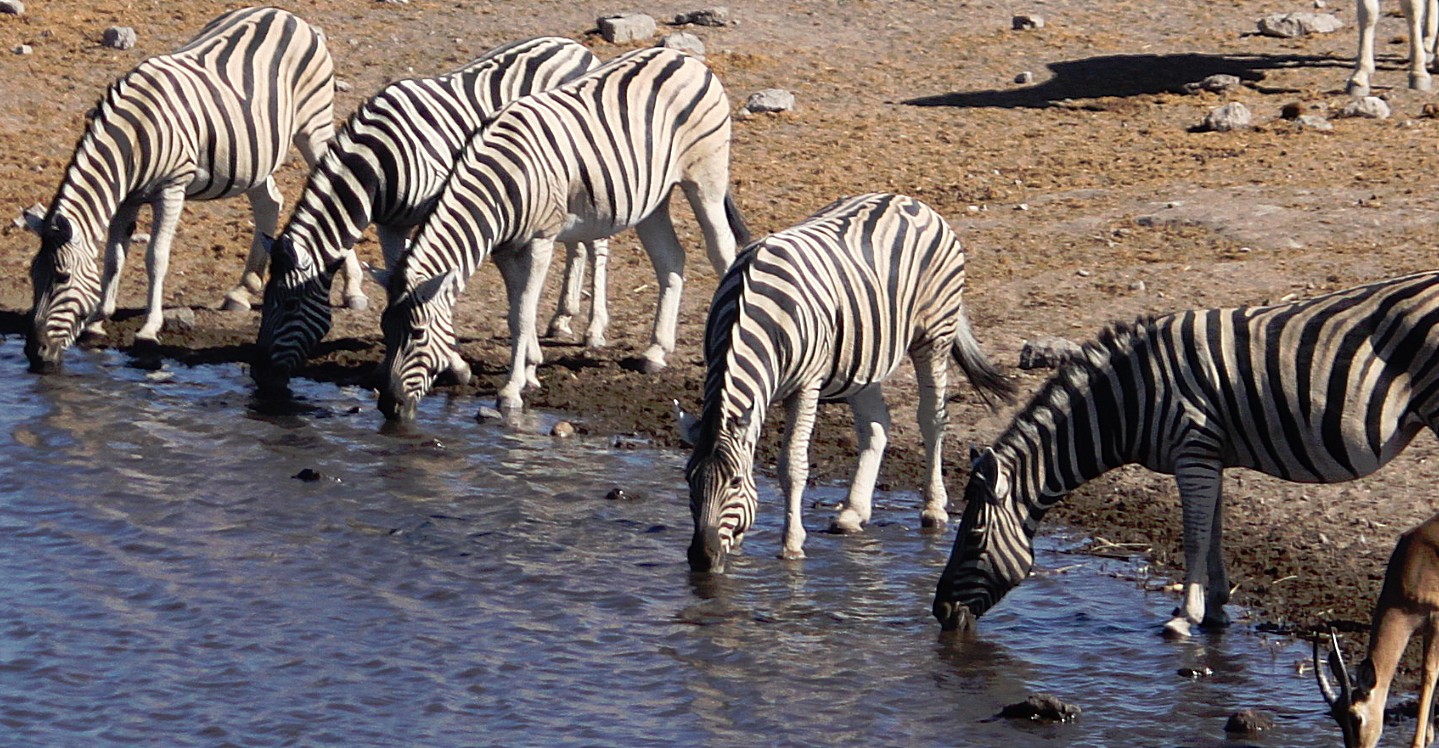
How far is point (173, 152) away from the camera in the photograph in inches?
514

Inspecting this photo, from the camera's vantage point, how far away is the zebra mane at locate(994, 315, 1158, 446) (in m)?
8.52

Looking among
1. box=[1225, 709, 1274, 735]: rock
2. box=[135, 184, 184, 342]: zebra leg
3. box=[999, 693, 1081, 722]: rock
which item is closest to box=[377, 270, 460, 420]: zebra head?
box=[135, 184, 184, 342]: zebra leg

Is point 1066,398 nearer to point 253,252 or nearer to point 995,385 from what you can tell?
point 995,385

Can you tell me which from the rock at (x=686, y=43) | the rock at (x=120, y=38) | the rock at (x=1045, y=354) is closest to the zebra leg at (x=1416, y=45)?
the rock at (x=686, y=43)

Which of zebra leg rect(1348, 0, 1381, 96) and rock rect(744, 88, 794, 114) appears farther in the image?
rock rect(744, 88, 794, 114)

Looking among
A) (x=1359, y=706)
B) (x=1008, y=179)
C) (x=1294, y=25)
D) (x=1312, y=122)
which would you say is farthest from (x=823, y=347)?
(x=1294, y=25)

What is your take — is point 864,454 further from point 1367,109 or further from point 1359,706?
point 1367,109

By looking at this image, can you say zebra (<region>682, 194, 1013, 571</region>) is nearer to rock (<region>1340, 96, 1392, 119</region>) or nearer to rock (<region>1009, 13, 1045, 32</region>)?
rock (<region>1340, 96, 1392, 119</region>)

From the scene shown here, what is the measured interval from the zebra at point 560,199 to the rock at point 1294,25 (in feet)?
32.4

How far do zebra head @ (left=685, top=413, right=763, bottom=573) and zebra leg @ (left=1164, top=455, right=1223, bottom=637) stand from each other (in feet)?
6.13

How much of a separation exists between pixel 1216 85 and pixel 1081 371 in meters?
10.7

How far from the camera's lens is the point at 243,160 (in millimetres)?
13391

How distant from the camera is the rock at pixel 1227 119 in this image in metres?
17.1

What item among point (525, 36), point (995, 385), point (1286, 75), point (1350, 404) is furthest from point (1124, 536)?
point (525, 36)
